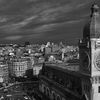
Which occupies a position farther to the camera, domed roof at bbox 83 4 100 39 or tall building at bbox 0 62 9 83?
tall building at bbox 0 62 9 83

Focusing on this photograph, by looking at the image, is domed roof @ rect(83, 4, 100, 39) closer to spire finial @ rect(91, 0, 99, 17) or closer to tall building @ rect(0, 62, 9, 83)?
spire finial @ rect(91, 0, 99, 17)

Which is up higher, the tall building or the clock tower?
the clock tower

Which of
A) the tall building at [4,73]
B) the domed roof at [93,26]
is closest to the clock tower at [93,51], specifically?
the domed roof at [93,26]

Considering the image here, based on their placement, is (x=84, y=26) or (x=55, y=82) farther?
(x=55, y=82)

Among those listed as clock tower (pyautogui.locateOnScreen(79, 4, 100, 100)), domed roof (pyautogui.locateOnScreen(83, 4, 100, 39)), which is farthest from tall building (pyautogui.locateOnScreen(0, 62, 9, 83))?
domed roof (pyautogui.locateOnScreen(83, 4, 100, 39))

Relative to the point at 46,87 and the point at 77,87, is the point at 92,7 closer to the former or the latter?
the point at 77,87

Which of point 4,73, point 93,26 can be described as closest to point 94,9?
point 93,26

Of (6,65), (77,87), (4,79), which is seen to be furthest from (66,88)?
(6,65)

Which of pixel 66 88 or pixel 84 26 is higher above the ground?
pixel 84 26

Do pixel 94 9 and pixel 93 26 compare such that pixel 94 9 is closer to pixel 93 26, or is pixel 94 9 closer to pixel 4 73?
pixel 93 26
